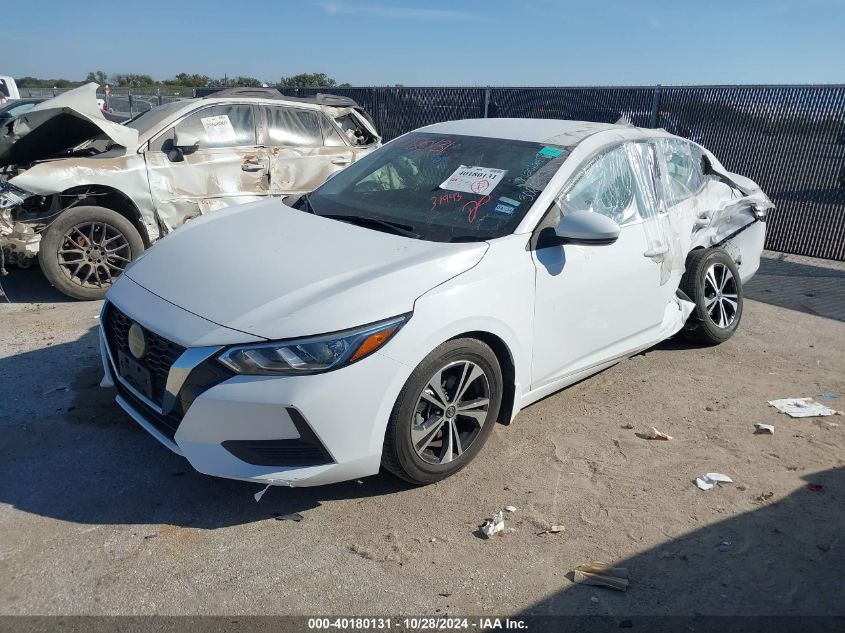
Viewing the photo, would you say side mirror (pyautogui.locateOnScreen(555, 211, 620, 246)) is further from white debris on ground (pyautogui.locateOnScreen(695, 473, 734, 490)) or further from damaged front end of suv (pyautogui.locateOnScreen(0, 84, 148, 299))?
damaged front end of suv (pyautogui.locateOnScreen(0, 84, 148, 299))

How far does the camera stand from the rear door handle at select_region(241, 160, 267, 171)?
7.13 m

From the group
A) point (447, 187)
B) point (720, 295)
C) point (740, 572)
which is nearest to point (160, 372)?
point (447, 187)

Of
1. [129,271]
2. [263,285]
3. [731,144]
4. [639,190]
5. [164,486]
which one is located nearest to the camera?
[263,285]

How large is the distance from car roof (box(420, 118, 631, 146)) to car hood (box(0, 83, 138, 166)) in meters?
3.19

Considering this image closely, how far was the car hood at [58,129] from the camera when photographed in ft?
Result: 19.3

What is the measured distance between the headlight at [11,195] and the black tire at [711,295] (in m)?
5.34

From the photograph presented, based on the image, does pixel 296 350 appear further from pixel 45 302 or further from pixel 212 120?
pixel 212 120

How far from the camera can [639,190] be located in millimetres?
4457

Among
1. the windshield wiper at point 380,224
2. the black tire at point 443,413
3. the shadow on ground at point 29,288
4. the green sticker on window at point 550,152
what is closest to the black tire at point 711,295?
the green sticker on window at point 550,152

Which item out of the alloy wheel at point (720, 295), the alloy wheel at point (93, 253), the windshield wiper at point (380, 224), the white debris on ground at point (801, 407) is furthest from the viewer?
the alloy wheel at point (93, 253)

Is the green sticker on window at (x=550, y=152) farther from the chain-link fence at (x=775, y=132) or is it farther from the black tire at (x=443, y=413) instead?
the chain-link fence at (x=775, y=132)

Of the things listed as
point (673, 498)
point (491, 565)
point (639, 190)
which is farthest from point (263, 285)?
point (639, 190)

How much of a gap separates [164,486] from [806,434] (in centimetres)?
366

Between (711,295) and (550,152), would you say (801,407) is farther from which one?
(550,152)
